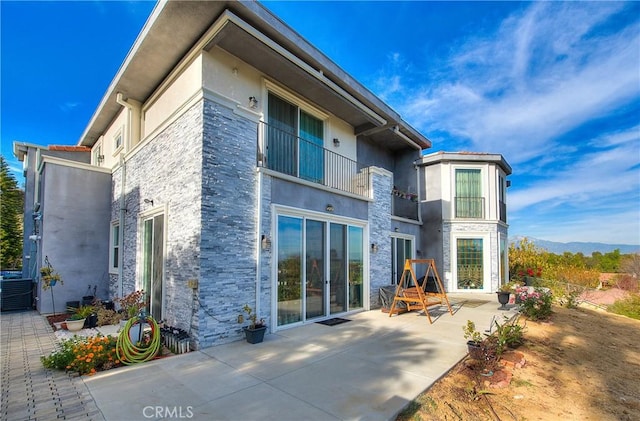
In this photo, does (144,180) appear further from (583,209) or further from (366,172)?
(583,209)

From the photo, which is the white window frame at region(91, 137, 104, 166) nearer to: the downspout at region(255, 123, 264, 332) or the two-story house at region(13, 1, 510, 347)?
the two-story house at region(13, 1, 510, 347)

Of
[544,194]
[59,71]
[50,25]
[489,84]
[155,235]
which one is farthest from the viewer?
[544,194]

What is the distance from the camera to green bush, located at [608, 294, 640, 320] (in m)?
10.2

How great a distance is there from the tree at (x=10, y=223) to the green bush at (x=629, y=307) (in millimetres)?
29615

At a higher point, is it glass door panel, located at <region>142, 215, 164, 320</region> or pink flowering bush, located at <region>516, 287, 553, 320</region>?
glass door panel, located at <region>142, 215, 164, 320</region>

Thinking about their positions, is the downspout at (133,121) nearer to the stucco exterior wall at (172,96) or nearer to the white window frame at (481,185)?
the stucco exterior wall at (172,96)

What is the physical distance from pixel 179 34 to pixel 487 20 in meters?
9.13

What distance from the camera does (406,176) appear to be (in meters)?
14.5

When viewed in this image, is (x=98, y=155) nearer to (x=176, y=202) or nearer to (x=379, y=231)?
(x=176, y=202)

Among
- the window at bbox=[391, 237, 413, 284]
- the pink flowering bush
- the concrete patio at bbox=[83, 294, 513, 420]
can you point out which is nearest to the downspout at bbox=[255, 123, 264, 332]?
the concrete patio at bbox=[83, 294, 513, 420]

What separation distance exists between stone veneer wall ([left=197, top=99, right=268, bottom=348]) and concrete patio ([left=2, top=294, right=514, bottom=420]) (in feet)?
1.94

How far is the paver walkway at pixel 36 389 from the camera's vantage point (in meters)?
3.29

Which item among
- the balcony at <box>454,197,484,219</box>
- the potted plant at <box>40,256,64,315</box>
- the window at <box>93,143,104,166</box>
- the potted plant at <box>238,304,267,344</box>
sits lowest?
the potted plant at <box>238,304,267,344</box>


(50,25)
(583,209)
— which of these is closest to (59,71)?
(50,25)
